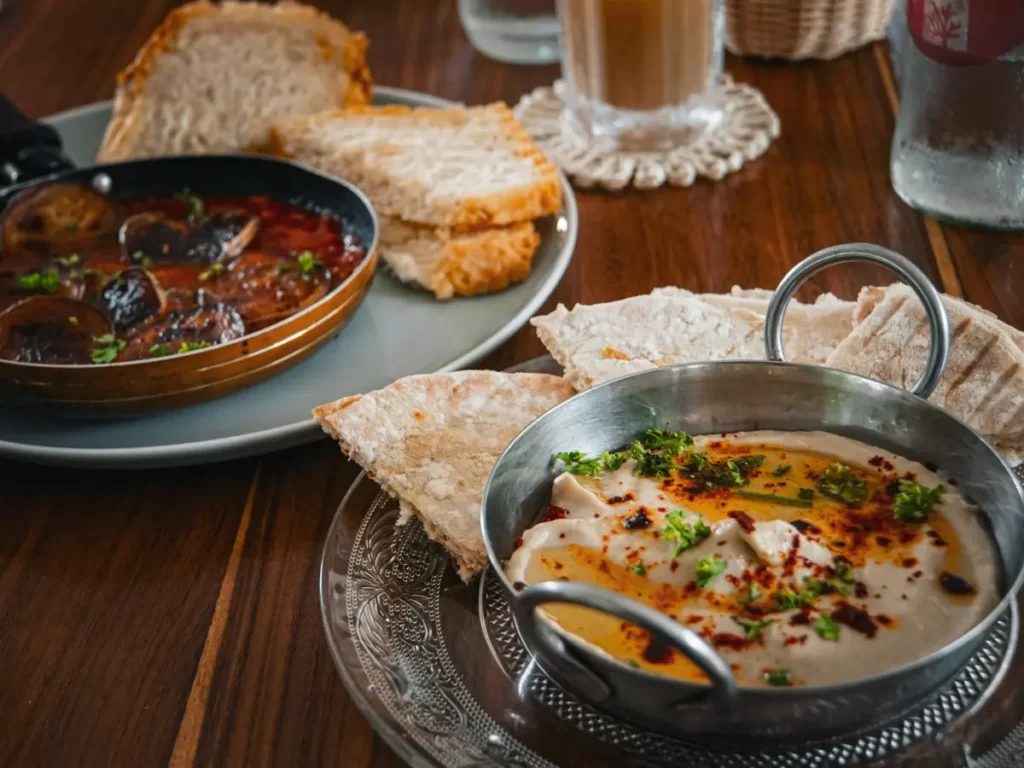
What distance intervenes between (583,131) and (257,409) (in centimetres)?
142

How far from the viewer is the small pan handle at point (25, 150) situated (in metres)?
2.88

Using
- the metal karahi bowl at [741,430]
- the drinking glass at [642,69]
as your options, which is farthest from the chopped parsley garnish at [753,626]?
the drinking glass at [642,69]

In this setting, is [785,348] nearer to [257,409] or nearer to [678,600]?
[678,600]

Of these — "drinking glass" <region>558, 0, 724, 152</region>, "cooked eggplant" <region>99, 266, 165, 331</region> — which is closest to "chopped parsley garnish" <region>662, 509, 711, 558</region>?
"cooked eggplant" <region>99, 266, 165, 331</region>

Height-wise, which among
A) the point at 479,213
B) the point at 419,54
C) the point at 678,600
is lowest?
the point at 419,54

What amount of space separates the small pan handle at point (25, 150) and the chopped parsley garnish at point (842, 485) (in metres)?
2.26

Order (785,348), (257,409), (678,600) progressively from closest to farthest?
1. (678,600)
2. (785,348)
3. (257,409)

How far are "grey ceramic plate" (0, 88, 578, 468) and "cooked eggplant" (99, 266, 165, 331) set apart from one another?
9.3 inches

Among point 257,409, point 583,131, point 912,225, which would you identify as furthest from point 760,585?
point 583,131

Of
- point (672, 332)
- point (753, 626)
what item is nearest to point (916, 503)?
point (753, 626)

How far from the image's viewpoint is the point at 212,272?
97.0 inches

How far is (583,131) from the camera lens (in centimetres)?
314

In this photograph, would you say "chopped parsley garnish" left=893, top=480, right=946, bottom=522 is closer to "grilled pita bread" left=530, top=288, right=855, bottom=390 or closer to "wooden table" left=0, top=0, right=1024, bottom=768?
"wooden table" left=0, top=0, right=1024, bottom=768

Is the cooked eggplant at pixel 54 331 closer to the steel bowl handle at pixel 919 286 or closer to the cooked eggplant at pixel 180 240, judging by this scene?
the cooked eggplant at pixel 180 240
